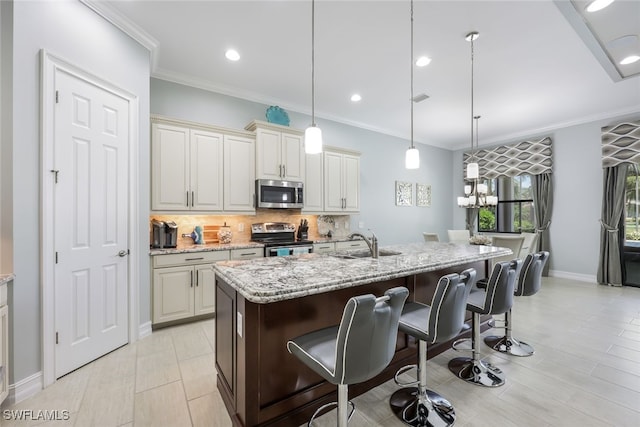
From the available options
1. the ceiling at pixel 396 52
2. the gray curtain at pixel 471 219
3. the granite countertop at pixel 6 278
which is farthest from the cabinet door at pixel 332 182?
the gray curtain at pixel 471 219

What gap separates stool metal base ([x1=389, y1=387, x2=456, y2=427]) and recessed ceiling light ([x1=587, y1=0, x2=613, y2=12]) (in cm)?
352

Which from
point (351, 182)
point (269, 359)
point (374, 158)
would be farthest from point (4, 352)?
point (374, 158)

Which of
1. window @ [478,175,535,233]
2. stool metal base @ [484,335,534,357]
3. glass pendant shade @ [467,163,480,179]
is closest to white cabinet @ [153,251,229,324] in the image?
stool metal base @ [484,335,534,357]

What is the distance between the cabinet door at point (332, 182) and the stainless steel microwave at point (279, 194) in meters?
0.57

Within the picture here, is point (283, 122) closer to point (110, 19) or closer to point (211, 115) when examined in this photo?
point (211, 115)

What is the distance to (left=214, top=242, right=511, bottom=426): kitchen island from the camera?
1493mm

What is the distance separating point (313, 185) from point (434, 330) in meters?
3.26

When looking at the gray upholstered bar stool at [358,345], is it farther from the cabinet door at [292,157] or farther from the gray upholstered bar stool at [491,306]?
the cabinet door at [292,157]

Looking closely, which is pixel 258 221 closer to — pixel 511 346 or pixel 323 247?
pixel 323 247

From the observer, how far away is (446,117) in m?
5.29

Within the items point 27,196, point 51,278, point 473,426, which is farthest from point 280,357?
point 27,196

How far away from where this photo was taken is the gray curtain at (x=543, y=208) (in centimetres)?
568

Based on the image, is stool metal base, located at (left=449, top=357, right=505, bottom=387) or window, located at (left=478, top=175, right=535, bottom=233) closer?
stool metal base, located at (left=449, top=357, right=505, bottom=387)

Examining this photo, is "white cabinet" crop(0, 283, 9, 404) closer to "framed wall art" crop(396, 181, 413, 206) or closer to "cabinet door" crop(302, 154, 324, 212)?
"cabinet door" crop(302, 154, 324, 212)
